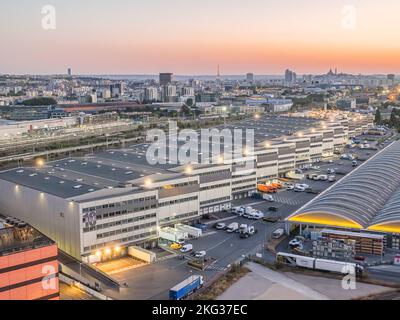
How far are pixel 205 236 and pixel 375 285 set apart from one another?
3256mm

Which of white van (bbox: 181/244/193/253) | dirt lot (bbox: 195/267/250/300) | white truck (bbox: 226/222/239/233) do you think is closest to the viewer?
dirt lot (bbox: 195/267/250/300)

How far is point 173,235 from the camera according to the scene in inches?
336

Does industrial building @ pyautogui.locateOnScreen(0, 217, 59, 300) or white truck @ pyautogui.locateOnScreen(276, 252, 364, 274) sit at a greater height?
industrial building @ pyautogui.locateOnScreen(0, 217, 59, 300)

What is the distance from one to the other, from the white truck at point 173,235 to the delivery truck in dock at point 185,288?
6.29 feet

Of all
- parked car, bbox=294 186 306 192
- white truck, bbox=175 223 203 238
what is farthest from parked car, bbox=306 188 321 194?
white truck, bbox=175 223 203 238

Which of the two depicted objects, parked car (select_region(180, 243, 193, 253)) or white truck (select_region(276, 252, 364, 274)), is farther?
parked car (select_region(180, 243, 193, 253))

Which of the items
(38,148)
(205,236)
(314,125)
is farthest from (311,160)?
(38,148)

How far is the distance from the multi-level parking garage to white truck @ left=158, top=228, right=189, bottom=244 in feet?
0.47

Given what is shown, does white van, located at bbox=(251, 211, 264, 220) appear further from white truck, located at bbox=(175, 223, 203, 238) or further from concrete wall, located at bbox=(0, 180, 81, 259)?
concrete wall, located at bbox=(0, 180, 81, 259)

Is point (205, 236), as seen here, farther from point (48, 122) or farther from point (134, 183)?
point (48, 122)

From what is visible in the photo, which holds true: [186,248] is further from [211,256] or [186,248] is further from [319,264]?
[319,264]

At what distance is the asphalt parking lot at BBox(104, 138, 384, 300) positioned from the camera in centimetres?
665

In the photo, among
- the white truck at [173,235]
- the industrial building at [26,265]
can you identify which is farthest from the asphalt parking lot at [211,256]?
the industrial building at [26,265]

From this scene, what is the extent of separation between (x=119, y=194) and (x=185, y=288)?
7.79 feet
